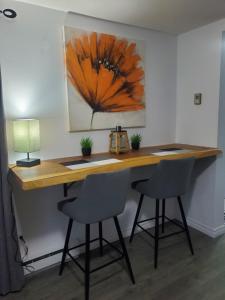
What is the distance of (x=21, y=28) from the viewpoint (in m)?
1.96

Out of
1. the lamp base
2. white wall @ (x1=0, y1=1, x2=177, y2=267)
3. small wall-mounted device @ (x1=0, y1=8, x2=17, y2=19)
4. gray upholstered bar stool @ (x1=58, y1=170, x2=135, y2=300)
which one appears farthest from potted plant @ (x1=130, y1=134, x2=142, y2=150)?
small wall-mounted device @ (x1=0, y1=8, x2=17, y2=19)

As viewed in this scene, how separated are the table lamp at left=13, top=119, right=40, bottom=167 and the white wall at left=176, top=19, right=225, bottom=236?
1.80m

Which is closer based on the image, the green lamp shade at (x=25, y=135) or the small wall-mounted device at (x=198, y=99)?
the green lamp shade at (x=25, y=135)

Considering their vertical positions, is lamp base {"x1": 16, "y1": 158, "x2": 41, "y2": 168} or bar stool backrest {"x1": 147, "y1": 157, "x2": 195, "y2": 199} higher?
lamp base {"x1": 16, "y1": 158, "x2": 41, "y2": 168}

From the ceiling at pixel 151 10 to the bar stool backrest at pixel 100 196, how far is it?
1.40 meters

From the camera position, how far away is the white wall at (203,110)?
257 cm

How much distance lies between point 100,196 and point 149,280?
924 mm

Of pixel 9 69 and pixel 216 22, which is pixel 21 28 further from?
pixel 216 22

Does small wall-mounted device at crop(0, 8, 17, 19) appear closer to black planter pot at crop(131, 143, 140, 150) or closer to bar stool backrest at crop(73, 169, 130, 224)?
bar stool backrest at crop(73, 169, 130, 224)

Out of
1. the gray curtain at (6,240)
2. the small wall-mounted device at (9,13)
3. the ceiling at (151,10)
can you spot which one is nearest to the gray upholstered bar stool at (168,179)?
the gray curtain at (6,240)

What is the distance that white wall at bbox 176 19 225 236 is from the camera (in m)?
2.57

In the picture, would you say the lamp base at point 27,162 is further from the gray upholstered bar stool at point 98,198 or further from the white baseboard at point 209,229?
the white baseboard at point 209,229

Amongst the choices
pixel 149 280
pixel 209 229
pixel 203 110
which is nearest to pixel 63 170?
pixel 149 280

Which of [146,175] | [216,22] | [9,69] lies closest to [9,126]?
[9,69]
